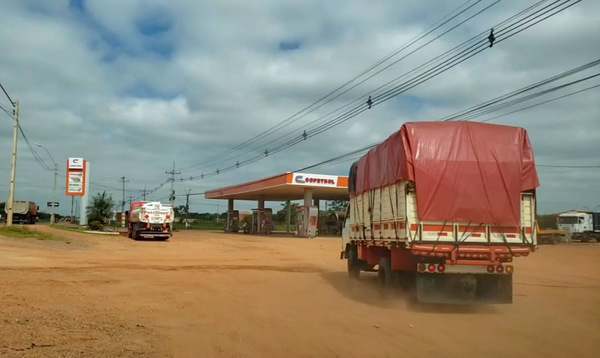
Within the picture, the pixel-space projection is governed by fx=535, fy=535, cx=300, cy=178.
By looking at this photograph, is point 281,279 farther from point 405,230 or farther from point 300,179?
point 300,179

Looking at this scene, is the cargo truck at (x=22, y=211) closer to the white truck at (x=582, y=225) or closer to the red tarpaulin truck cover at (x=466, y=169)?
the white truck at (x=582, y=225)

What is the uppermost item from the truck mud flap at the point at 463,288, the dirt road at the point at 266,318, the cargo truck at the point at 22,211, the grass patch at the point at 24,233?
the cargo truck at the point at 22,211

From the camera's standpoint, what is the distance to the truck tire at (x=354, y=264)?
1677cm

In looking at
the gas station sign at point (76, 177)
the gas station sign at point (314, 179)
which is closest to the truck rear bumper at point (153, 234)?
the gas station sign at point (314, 179)

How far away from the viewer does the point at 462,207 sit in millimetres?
10922

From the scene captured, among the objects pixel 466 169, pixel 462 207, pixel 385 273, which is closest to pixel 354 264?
pixel 385 273

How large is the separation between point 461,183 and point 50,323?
8111 millimetres

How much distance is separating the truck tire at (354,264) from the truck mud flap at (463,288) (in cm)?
581

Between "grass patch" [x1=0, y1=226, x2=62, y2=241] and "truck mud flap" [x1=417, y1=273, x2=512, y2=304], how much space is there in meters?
26.7

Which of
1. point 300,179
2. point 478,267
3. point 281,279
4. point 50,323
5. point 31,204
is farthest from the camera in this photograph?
point 31,204

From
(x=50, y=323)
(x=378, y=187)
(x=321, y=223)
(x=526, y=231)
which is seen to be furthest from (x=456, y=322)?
(x=321, y=223)

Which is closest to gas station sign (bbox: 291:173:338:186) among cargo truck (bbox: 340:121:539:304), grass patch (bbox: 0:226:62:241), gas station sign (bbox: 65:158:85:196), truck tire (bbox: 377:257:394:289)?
grass patch (bbox: 0:226:62:241)

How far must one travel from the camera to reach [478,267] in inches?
421

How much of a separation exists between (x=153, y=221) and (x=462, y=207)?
34.0 metres
